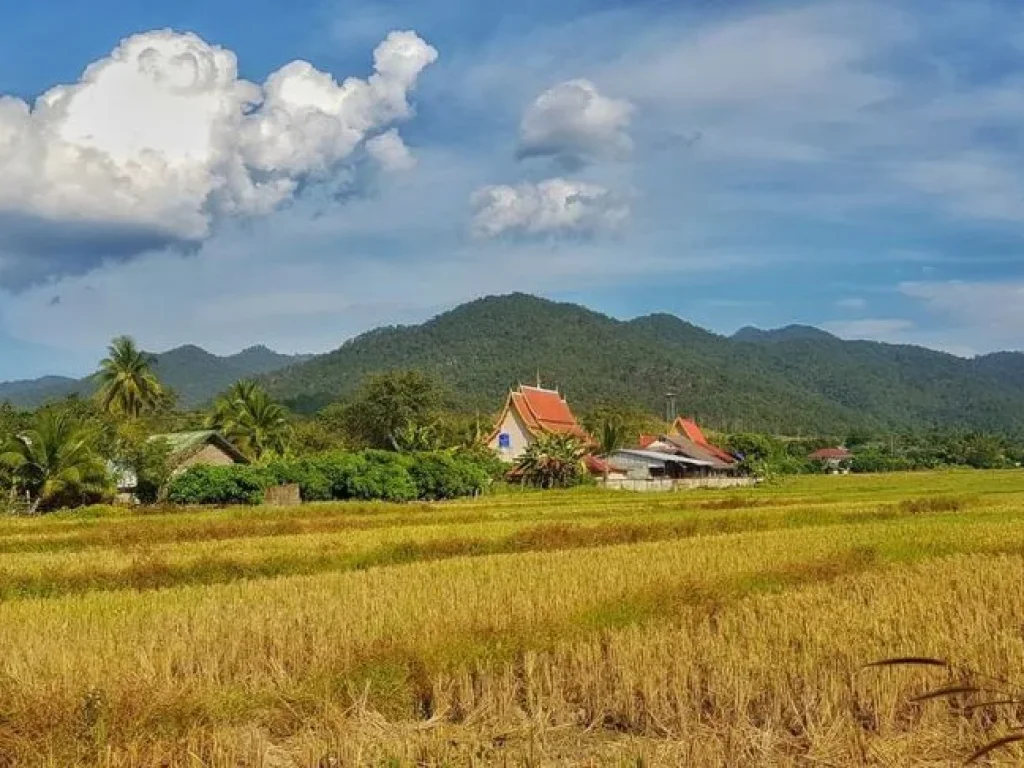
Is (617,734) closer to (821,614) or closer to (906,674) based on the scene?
(906,674)

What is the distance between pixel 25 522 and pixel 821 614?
81.9ft

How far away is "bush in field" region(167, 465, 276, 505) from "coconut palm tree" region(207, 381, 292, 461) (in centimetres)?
1414

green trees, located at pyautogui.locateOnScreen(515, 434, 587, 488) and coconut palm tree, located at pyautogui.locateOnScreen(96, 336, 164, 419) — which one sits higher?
coconut palm tree, located at pyautogui.locateOnScreen(96, 336, 164, 419)

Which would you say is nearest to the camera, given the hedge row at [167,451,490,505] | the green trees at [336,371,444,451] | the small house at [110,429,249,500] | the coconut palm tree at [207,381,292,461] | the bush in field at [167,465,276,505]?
the bush in field at [167,465,276,505]

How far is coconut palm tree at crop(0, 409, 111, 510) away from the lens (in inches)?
1355

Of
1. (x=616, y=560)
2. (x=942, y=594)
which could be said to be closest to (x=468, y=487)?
(x=616, y=560)

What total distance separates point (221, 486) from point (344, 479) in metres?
4.96

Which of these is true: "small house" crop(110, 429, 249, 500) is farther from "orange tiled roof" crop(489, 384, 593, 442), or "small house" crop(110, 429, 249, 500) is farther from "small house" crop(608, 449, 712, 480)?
"small house" crop(608, 449, 712, 480)

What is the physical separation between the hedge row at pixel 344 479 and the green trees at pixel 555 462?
8.23 meters

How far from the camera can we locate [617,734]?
21.4ft

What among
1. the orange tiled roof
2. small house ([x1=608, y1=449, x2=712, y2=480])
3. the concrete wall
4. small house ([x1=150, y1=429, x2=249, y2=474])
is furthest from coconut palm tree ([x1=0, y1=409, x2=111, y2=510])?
small house ([x1=608, y1=449, x2=712, y2=480])

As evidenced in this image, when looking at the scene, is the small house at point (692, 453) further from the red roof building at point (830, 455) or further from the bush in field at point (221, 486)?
the red roof building at point (830, 455)

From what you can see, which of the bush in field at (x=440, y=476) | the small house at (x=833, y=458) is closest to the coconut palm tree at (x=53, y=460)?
the bush in field at (x=440, y=476)

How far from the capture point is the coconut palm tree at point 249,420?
5334 centimetres
